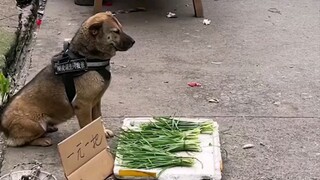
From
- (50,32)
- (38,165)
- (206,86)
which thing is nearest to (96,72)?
(38,165)

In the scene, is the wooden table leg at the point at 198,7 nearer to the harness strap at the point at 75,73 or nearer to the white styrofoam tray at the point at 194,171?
the harness strap at the point at 75,73

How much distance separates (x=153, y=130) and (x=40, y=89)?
0.71 metres

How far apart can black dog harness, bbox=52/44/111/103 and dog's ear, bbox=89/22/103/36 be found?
16cm

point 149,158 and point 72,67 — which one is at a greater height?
point 72,67

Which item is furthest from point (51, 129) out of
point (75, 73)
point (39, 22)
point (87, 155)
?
point (39, 22)

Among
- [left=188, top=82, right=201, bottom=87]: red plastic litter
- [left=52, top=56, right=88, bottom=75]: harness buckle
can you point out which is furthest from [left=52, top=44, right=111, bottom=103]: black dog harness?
[left=188, top=82, right=201, bottom=87]: red plastic litter

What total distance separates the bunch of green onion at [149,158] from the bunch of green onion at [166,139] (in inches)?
2.6

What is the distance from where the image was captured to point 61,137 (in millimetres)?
4066

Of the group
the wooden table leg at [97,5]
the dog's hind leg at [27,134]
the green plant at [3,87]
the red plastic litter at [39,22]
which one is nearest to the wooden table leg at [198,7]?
the wooden table leg at [97,5]

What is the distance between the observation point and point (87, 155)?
3479mm

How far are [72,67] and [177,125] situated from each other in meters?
0.71

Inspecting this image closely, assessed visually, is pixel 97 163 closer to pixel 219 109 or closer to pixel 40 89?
pixel 40 89

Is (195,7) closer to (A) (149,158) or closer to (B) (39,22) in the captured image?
(B) (39,22)

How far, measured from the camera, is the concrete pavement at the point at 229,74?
12.8 ft
